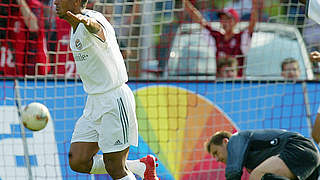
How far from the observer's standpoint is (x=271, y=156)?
6.49 metres

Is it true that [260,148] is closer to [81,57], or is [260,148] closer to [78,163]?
[78,163]

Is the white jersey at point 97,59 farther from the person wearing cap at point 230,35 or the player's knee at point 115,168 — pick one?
the person wearing cap at point 230,35

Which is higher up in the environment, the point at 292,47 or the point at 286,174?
the point at 292,47

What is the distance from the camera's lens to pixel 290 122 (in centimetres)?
804

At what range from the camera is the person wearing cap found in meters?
8.91

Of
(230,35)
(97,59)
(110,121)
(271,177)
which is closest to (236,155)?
(271,177)

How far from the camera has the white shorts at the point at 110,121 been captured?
18.4 ft

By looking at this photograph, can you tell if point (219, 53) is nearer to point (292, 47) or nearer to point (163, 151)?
point (292, 47)

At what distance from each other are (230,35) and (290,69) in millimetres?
922

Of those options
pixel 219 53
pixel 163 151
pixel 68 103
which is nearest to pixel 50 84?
pixel 68 103

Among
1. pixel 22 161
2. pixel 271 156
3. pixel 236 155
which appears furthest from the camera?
pixel 22 161

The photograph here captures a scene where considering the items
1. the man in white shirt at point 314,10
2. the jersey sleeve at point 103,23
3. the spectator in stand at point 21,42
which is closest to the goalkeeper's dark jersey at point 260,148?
the man in white shirt at point 314,10

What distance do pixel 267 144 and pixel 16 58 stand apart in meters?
3.55

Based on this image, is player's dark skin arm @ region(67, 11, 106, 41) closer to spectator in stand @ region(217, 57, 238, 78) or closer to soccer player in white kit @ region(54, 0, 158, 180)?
soccer player in white kit @ region(54, 0, 158, 180)
